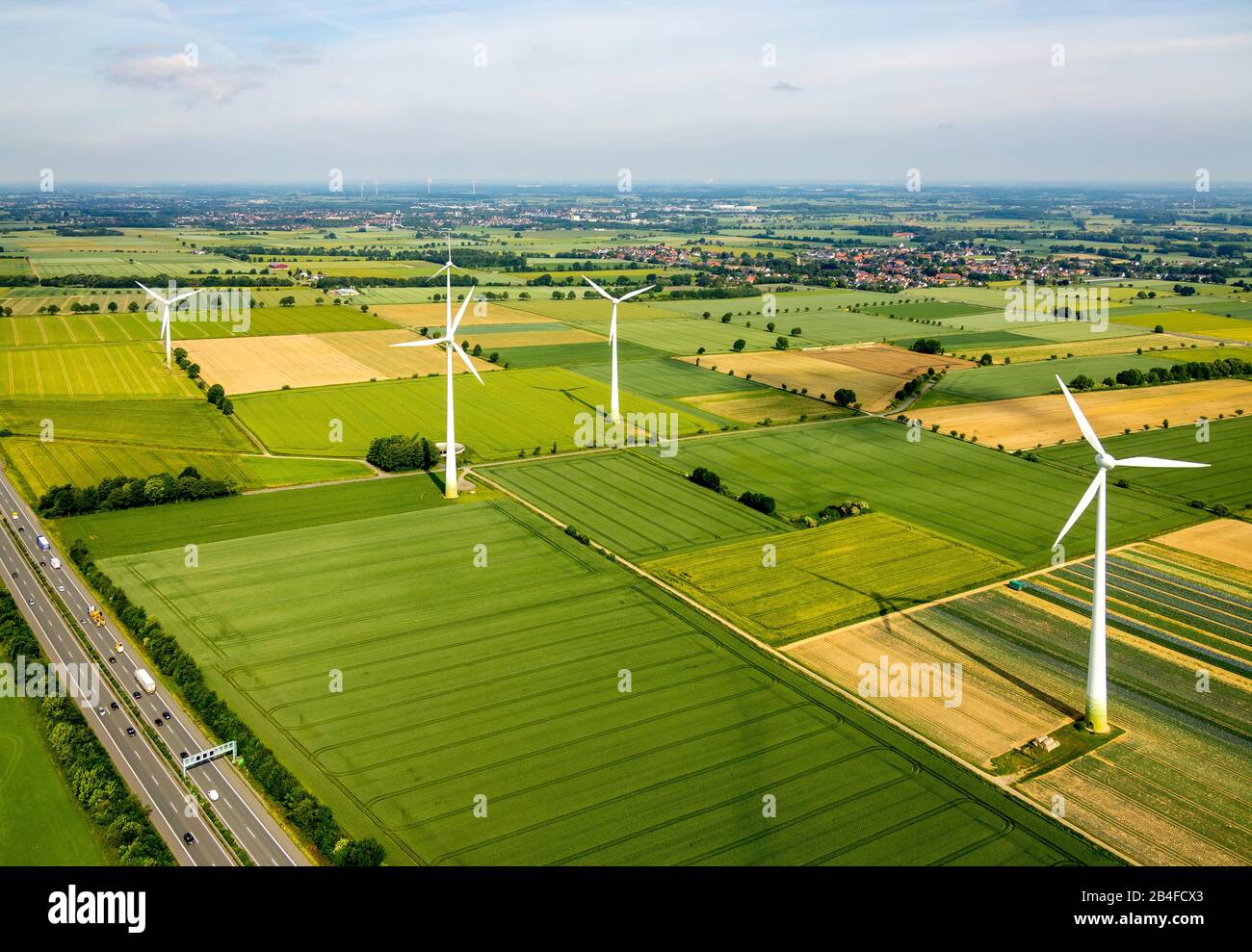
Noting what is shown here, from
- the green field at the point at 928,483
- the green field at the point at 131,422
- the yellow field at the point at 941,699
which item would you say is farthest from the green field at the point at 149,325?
the yellow field at the point at 941,699

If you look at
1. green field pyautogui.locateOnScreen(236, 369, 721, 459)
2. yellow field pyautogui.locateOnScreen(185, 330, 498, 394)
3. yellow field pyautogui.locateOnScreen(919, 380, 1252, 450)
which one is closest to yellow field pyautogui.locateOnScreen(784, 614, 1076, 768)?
green field pyautogui.locateOnScreen(236, 369, 721, 459)

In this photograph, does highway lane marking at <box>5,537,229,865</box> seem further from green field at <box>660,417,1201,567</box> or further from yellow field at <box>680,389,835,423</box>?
yellow field at <box>680,389,835,423</box>

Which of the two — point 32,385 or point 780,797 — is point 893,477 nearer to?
point 780,797

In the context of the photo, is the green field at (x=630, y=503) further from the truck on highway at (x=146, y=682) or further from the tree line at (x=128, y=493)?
the truck on highway at (x=146, y=682)

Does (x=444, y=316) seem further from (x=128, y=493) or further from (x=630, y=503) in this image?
(x=630, y=503)

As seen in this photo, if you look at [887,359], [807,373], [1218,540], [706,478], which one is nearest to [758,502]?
[706,478]

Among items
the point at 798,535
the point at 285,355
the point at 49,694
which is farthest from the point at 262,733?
the point at 285,355
